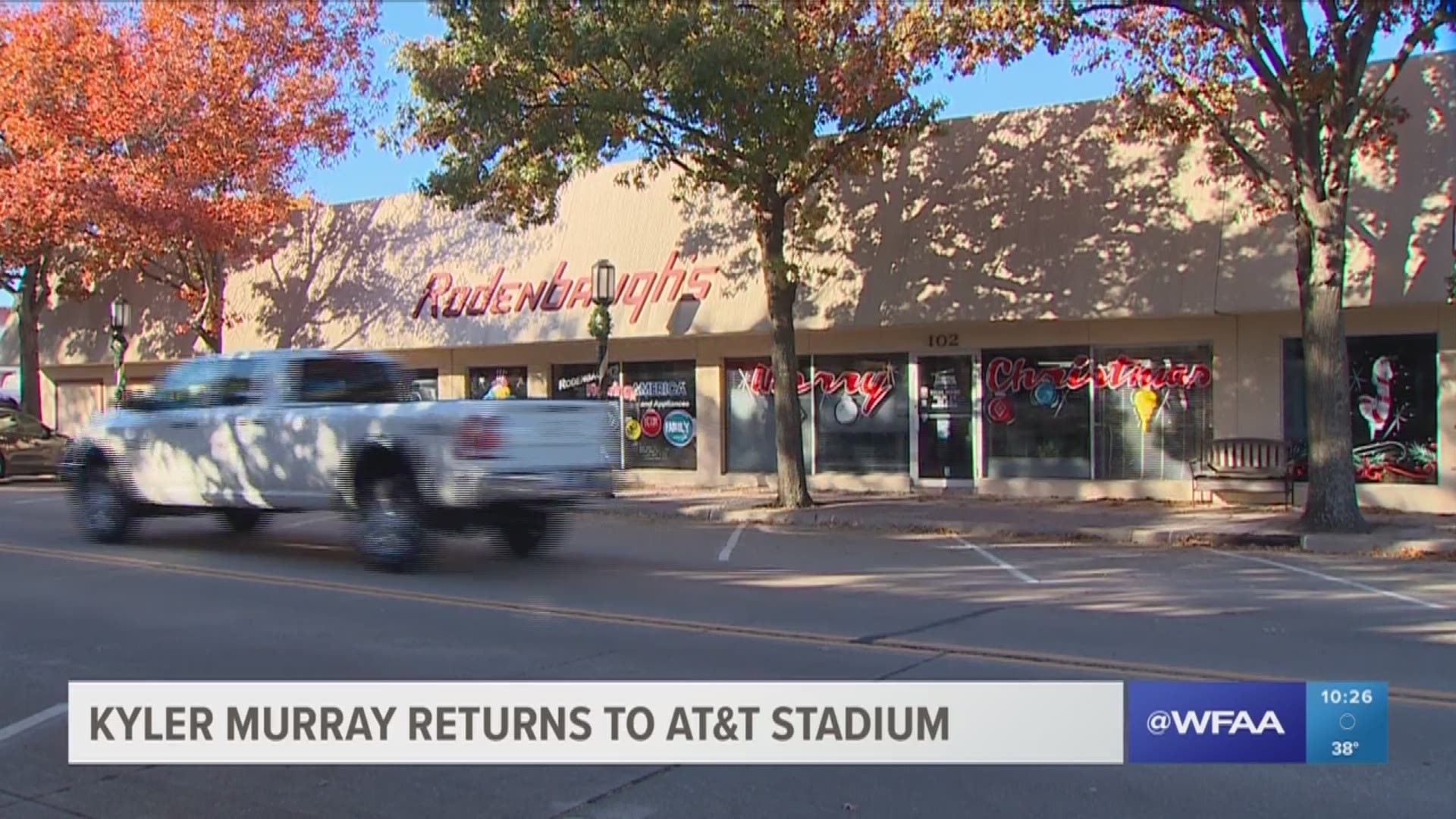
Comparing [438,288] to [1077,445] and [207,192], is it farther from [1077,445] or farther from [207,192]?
[1077,445]

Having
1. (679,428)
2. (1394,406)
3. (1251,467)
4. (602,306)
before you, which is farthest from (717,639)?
(679,428)

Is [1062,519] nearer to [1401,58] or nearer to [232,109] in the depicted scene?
[1401,58]

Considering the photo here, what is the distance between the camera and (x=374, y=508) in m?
11.3

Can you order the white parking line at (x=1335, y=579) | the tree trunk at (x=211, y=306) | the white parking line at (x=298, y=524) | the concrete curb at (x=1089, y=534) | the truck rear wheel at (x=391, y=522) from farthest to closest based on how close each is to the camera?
the tree trunk at (x=211, y=306)
the white parking line at (x=298, y=524)
the concrete curb at (x=1089, y=534)
the truck rear wheel at (x=391, y=522)
the white parking line at (x=1335, y=579)

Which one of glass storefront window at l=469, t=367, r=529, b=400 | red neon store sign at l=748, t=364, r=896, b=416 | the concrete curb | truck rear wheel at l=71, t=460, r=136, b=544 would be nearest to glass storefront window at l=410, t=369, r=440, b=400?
glass storefront window at l=469, t=367, r=529, b=400

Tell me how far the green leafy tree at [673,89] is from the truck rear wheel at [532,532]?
499 centimetres

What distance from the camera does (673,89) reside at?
14.4m

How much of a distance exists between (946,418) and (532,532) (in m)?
9.01

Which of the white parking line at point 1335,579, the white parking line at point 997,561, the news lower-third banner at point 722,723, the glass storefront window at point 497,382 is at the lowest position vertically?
the white parking line at point 1335,579

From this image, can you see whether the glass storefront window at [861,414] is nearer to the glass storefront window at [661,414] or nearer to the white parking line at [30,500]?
the glass storefront window at [661,414]

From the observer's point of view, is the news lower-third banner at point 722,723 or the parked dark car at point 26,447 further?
the parked dark car at point 26,447

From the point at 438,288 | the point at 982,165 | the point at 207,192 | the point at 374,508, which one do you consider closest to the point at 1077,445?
the point at 982,165

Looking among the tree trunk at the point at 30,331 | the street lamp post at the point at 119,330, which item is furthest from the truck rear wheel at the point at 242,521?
the tree trunk at the point at 30,331

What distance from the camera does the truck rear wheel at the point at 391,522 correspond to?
1107 centimetres
